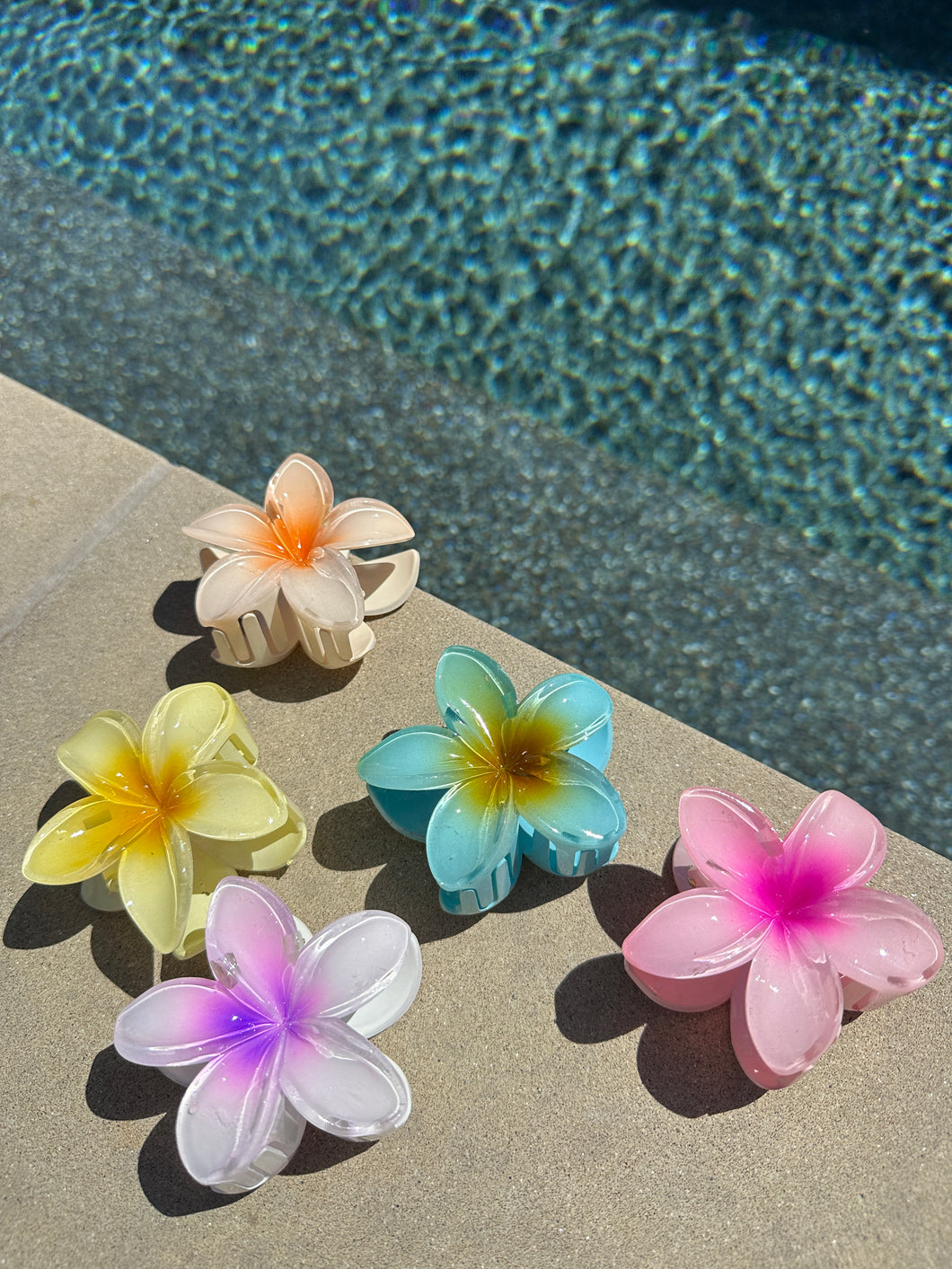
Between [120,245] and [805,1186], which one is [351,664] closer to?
[805,1186]

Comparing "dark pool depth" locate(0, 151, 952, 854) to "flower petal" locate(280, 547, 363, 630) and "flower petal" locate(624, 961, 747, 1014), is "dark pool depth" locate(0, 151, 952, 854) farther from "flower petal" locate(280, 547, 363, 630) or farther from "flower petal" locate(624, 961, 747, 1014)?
"flower petal" locate(624, 961, 747, 1014)

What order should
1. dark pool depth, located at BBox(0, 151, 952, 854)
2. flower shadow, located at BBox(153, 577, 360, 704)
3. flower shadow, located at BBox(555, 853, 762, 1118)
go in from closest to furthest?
flower shadow, located at BBox(555, 853, 762, 1118), flower shadow, located at BBox(153, 577, 360, 704), dark pool depth, located at BBox(0, 151, 952, 854)

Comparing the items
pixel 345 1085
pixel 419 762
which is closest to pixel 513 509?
pixel 419 762

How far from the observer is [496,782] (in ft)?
6.89

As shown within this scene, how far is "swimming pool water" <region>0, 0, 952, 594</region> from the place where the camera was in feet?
12.2

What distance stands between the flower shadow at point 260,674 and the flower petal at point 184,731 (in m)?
0.43

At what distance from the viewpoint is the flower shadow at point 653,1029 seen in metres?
2.08

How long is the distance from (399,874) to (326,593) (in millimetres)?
696

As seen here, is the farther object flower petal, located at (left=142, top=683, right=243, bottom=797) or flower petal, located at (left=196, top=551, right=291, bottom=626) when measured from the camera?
flower petal, located at (left=196, top=551, right=291, bottom=626)

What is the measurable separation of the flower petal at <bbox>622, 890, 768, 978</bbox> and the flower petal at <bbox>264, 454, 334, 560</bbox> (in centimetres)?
122

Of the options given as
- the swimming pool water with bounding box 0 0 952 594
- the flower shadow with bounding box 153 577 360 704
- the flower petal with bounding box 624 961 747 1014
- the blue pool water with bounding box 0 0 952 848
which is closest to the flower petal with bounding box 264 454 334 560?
the flower shadow with bounding box 153 577 360 704

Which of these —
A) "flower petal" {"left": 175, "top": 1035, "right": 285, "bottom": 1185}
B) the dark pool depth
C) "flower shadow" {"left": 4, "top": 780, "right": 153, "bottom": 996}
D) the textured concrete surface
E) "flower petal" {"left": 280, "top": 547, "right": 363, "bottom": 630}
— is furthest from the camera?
the dark pool depth

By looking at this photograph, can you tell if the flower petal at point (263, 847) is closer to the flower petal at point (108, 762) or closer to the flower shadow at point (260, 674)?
the flower petal at point (108, 762)

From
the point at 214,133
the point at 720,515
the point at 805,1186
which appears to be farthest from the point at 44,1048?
the point at 214,133
